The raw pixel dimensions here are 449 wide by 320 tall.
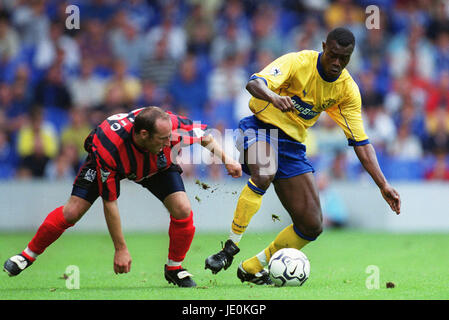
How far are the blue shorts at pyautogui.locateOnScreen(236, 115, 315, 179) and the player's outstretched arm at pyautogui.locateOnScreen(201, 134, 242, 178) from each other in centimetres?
50

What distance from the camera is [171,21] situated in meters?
16.2

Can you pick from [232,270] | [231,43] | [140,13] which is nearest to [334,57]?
[232,270]

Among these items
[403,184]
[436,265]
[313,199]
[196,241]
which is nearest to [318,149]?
[403,184]

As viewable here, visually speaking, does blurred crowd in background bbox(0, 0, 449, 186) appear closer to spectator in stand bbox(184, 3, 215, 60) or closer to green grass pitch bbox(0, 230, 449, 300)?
spectator in stand bbox(184, 3, 215, 60)

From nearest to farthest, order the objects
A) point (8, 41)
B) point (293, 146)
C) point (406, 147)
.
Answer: point (293, 146) → point (406, 147) → point (8, 41)

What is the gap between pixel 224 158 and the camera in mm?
6480

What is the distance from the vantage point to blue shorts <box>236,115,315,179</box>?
23.1 feet

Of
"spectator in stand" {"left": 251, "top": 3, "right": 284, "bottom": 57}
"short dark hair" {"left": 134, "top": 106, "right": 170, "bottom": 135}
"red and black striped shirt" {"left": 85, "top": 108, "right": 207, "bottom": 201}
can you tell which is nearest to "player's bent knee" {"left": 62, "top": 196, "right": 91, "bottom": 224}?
"red and black striped shirt" {"left": 85, "top": 108, "right": 207, "bottom": 201}

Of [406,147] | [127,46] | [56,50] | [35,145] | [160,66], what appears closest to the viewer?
[35,145]

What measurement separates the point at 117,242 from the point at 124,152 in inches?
31.6

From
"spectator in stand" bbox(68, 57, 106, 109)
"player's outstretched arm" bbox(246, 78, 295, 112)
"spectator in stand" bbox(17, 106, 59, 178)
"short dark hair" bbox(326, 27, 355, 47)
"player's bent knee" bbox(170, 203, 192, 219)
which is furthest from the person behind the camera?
"spectator in stand" bbox(68, 57, 106, 109)

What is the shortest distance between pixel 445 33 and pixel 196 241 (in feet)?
27.5

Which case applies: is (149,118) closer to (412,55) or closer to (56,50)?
(56,50)
